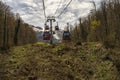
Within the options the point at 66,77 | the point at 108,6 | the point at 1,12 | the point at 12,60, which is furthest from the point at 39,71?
the point at 108,6

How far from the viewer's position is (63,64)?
2425 centimetres

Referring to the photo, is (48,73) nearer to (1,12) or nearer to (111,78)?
(111,78)

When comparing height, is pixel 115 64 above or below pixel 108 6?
below

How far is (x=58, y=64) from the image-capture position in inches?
948

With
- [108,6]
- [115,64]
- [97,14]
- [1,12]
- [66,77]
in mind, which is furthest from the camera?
[97,14]

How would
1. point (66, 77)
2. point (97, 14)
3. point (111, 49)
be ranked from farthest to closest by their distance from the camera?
1. point (97, 14)
2. point (111, 49)
3. point (66, 77)

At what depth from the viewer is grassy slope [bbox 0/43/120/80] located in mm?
21109

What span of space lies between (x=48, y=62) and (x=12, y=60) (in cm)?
332

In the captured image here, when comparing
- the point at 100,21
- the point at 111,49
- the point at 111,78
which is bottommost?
the point at 111,78

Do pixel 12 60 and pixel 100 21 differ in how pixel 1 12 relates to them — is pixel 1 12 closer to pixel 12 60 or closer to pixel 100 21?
pixel 100 21

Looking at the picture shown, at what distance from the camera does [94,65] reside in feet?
78.2

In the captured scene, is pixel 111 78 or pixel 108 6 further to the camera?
pixel 108 6

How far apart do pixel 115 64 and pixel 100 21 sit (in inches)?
2169

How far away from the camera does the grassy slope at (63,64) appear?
2111cm
